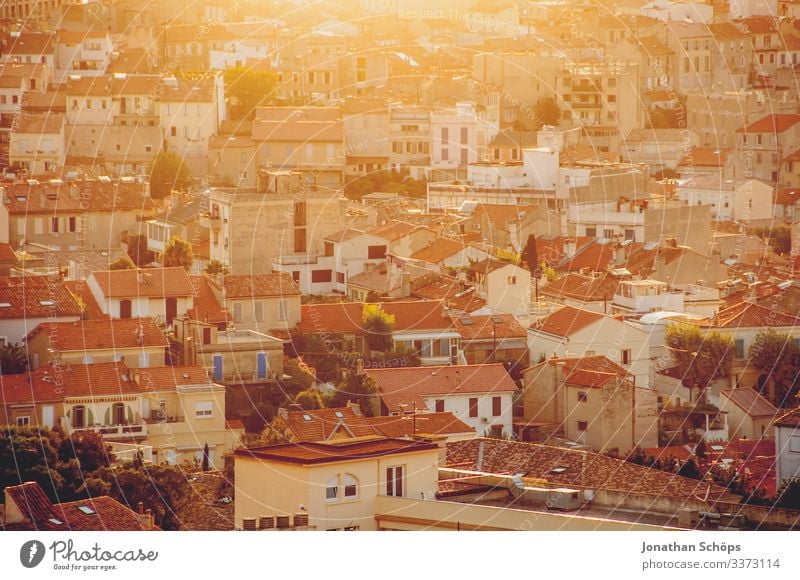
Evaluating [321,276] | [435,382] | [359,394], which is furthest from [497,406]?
[321,276]

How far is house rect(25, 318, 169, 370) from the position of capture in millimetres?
12453

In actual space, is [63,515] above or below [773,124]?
below

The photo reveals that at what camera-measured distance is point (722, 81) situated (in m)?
27.6

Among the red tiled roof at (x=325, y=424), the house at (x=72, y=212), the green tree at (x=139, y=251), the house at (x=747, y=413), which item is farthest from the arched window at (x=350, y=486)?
the house at (x=72, y=212)

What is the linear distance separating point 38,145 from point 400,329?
8110 mm

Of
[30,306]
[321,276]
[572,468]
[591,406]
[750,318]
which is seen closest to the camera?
[572,468]

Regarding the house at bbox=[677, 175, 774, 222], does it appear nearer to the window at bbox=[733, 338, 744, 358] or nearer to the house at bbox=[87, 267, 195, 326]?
the window at bbox=[733, 338, 744, 358]

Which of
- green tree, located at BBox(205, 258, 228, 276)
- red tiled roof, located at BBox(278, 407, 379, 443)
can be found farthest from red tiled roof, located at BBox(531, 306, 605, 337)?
red tiled roof, located at BBox(278, 407, 379, 443)

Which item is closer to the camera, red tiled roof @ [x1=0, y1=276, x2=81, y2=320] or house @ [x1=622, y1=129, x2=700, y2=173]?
red tiled roof @ [x1=0, y1=276, x2=81, y2=320]

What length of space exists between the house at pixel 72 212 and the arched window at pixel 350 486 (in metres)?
8.92

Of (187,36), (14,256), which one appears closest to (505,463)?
(14,256)

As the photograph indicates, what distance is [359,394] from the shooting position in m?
12.6

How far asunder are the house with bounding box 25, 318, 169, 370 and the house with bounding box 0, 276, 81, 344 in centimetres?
11

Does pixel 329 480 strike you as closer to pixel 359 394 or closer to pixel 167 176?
pixel 359 394
